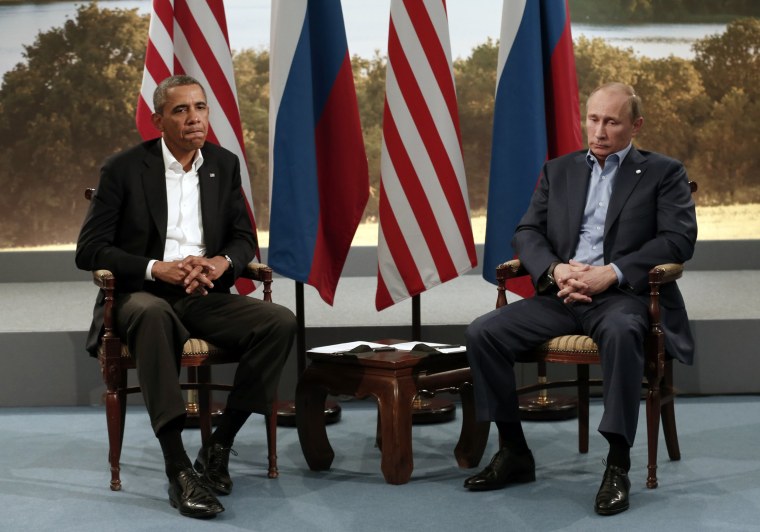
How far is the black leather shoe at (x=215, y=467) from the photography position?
3.31 meters

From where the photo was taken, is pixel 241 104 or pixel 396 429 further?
pixel 241 104

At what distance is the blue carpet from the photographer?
9.89 feet

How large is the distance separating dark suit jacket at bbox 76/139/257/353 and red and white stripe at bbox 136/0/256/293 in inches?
20.3

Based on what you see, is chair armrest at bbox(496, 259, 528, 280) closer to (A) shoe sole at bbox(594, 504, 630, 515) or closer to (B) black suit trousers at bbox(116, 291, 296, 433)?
(B) black suit trousers at bbox(116, 291, 296, 433)

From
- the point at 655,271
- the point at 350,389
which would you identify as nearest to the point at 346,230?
the point at 350,389

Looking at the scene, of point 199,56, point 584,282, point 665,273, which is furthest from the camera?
point 199,56

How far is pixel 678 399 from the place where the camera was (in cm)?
462

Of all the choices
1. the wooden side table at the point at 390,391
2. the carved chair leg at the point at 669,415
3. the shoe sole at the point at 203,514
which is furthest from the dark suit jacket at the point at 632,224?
the shoe sole at the point at 203,514

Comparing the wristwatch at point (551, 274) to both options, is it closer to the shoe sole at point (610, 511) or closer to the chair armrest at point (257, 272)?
the shoe sole at point (610, 511)

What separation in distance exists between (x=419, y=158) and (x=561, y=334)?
1081 millimetres

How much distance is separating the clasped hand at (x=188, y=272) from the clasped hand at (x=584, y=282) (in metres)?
1.15

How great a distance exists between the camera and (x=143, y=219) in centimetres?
361

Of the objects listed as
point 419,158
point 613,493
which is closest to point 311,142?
point 419,158

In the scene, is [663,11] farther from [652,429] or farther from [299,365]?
[652,429]
